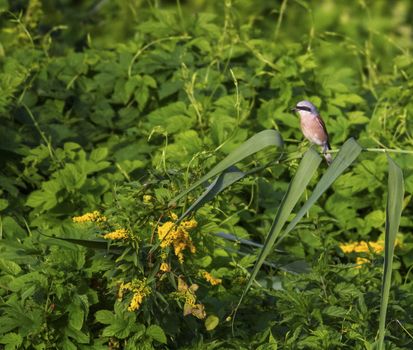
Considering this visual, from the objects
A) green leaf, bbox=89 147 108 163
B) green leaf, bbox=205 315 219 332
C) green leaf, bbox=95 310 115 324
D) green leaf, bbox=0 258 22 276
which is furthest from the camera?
green leaf, bbox=89 147 108 163

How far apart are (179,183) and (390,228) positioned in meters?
1.04

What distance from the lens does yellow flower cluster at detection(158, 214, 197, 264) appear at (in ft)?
12.8

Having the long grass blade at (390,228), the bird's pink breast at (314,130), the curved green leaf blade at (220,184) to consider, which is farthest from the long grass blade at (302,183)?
the bird's pink breast at (314,130)

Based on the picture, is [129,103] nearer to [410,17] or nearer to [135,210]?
[135,210]

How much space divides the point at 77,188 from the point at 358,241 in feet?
5.23

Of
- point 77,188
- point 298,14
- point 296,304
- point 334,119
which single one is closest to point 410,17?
point 298,14

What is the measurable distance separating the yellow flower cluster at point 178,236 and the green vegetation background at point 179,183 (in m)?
0.08

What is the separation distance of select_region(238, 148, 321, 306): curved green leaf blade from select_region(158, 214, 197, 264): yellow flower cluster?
2.05 ft

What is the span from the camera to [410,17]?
39.6 feet

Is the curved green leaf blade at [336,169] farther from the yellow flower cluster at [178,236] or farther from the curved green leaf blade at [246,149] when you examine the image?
the yellow flower cluster at [178,236]

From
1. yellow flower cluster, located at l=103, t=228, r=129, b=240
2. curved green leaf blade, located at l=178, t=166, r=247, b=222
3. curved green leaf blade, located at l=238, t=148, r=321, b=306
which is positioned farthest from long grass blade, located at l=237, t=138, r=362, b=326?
yellow flower cluster, located at l=103, t=228, r=129, b=240

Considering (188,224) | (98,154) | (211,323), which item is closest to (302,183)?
(188,224)

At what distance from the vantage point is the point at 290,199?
331 cm

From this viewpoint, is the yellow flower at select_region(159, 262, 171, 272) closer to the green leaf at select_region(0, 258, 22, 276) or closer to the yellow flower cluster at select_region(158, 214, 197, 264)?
the yellow flower cluster at select_region(158, 214, 197, 264)
